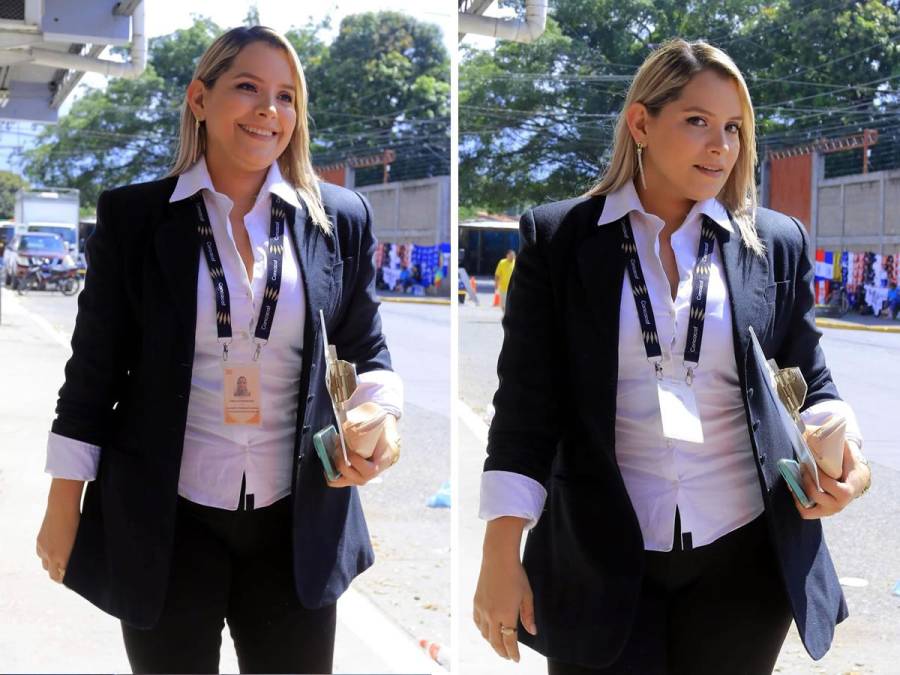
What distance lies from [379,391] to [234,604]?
1.31 ft

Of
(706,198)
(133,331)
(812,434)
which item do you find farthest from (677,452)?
(133,331)

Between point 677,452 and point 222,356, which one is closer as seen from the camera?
point 677,452

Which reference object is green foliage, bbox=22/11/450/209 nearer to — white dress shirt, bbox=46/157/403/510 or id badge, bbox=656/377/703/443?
white dress shirt, bbox=46/157/403/510

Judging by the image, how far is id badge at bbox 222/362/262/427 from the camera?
4.88ft

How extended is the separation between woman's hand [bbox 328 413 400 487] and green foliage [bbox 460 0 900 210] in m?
1.33

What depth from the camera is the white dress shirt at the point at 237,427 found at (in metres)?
1.50

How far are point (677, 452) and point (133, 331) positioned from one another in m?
0.83

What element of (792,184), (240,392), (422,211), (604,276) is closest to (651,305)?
(604,276)

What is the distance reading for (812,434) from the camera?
1386mm

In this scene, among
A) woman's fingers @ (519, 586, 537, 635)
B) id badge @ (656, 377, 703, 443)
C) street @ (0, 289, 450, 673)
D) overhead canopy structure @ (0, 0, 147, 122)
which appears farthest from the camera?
overhead canopy structure @ (0, 0, 147, 122)

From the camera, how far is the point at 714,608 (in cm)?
140

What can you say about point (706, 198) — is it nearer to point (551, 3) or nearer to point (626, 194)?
point (626, 194)

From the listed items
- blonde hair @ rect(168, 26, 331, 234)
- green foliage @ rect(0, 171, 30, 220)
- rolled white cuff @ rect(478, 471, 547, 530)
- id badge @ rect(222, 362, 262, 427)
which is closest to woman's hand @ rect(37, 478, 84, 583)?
id badge @ rect(222, 362, 262, 427)

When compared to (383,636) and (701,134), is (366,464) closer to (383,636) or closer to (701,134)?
(701,134)
